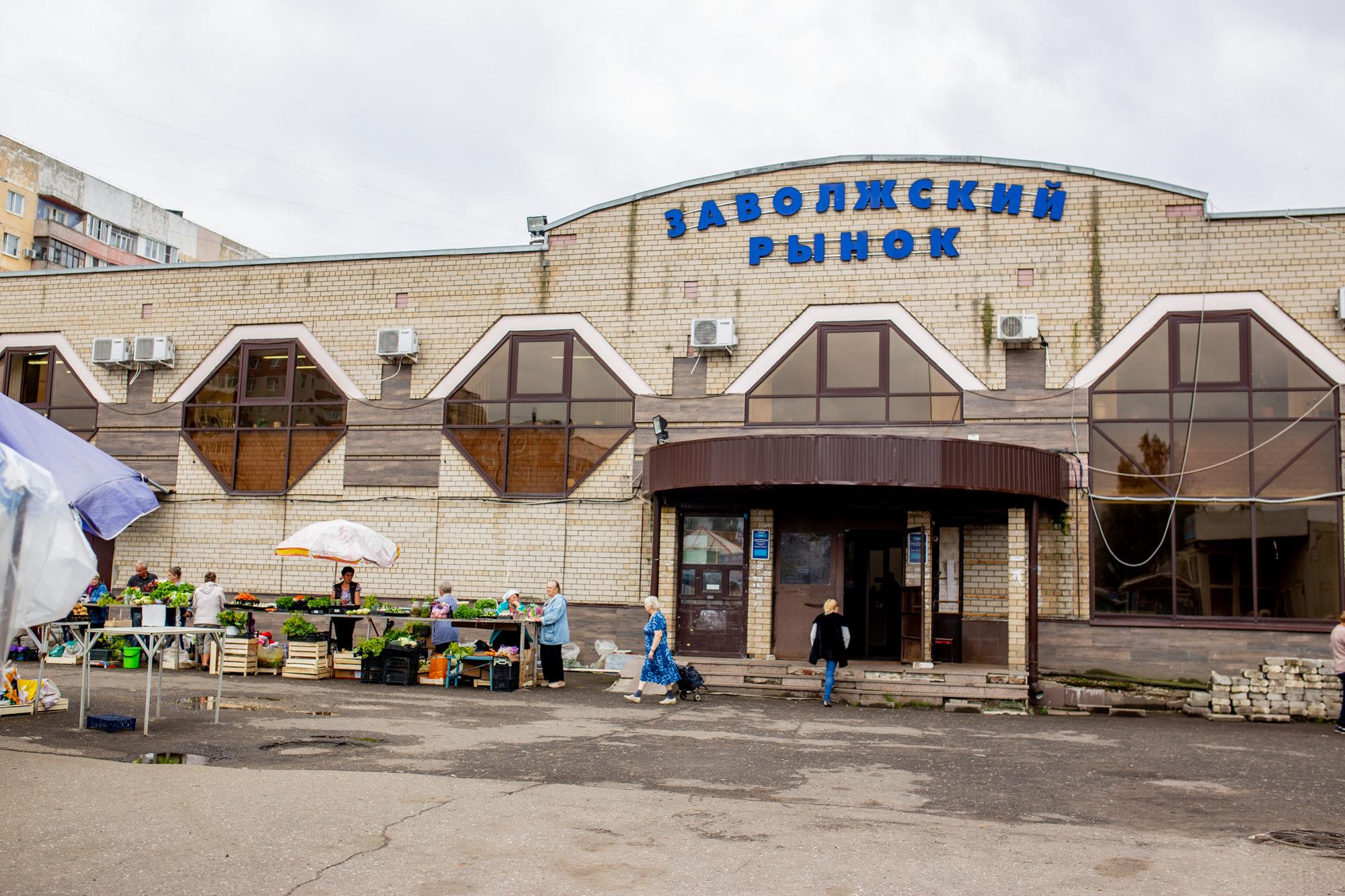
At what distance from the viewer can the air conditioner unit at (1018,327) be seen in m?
17.6

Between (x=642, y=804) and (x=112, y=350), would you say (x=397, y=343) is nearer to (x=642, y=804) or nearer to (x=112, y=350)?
(x=112, y=350)

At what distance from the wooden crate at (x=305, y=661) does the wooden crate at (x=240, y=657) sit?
1.84 ft

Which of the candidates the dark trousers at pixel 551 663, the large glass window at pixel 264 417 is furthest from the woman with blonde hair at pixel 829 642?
the large glass window at pixel 264 417

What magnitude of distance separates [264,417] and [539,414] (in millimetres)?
5377

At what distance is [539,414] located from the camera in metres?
19.7

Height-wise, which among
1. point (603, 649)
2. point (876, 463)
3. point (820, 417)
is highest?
point (820, 417)

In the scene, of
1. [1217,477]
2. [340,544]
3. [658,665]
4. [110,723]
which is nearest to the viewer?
[110,723]

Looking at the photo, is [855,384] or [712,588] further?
[855,384]

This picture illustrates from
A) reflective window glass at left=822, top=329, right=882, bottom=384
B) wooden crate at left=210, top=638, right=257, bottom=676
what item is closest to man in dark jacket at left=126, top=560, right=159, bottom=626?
wooden crate at left=210, top=638, right=257, bottom=676

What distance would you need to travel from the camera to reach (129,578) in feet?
67.8

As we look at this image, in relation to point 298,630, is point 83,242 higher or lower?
higher

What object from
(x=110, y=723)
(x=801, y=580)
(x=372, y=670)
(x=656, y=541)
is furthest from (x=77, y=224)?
(x=110, y=723)

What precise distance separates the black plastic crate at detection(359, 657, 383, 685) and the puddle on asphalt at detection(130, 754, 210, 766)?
6687mm

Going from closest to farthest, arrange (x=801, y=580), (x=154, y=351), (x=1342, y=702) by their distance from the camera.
→ (x=1342, y=702), (x=801, y=580), (x=154, y=351)
